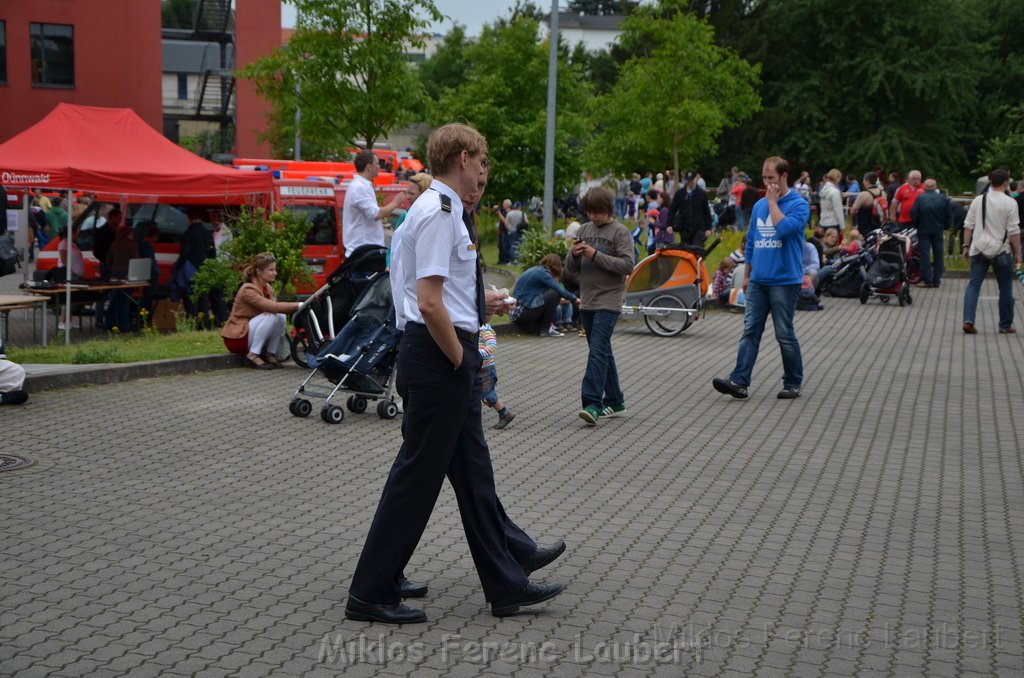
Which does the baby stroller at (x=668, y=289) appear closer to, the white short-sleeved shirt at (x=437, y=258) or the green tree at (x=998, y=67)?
the white short-sleeved shirt at (x=437, y=258)

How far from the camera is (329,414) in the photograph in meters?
9.72

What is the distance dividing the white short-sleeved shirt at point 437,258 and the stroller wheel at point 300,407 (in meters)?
A: 5.00

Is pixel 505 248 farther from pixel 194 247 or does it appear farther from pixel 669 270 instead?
pixel 669 270

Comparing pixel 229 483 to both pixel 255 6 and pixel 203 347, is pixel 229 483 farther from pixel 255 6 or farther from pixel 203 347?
pixel 255 6

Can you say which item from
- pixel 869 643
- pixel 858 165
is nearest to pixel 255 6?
pixel 858 165

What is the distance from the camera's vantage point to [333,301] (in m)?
11.7

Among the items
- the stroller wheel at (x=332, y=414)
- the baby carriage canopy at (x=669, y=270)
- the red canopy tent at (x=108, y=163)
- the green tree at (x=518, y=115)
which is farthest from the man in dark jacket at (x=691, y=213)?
the stroller wheel at (x=332, y=414)

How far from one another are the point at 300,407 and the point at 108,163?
731cm

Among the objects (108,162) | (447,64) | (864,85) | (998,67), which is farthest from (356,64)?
(447,64)

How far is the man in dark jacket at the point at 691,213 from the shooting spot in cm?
2236

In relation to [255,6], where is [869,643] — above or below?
below

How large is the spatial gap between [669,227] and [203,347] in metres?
11.8

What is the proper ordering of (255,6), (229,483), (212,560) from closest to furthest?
(212,560)
(229,483)
(255,6)

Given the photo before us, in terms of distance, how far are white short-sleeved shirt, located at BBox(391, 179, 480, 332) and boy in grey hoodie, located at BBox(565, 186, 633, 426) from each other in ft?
15.2
